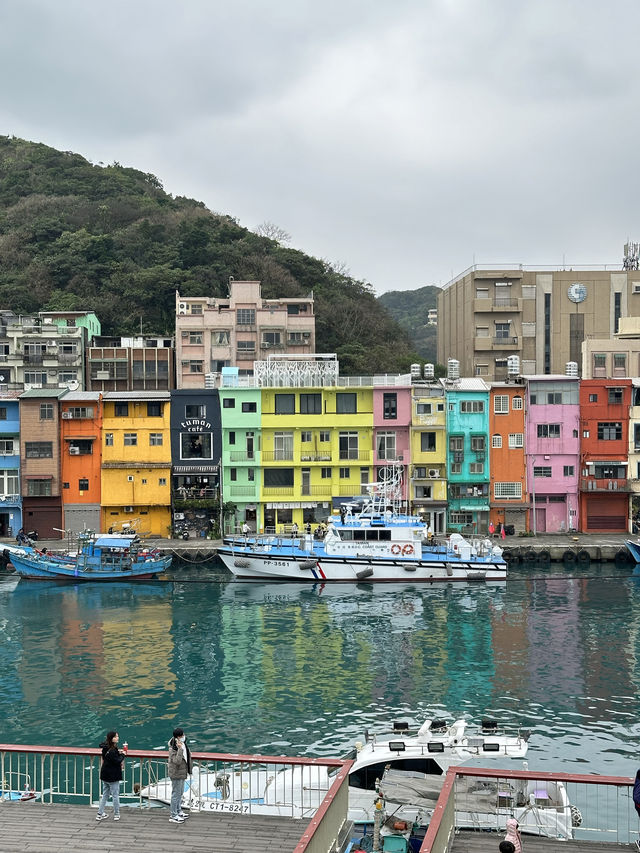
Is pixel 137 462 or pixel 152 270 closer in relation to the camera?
pixel 137 462

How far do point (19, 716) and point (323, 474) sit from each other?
117ft

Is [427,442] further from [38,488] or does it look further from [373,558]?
[38,488]

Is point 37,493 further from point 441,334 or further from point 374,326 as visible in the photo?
point 441,334

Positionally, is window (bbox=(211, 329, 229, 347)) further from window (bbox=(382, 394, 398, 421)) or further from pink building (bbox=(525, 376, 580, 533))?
pink building (bbox=(525, 376, 580, 533))

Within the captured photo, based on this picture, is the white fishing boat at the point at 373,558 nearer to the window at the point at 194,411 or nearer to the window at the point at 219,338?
the window at the point at 194,411

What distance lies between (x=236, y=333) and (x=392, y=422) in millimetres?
16422

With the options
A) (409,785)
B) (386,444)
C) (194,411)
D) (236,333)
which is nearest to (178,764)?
(409,785)

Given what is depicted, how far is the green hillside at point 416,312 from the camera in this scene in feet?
438

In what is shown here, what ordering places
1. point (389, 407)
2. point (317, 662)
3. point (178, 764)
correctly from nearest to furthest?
1. point (178, 764)
2. point (317, 662)
3. point (389, 407)

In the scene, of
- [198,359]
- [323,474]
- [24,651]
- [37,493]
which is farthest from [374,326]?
[24,651]

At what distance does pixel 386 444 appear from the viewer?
63.8 m

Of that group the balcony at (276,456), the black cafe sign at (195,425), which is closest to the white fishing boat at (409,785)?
the balcony at (276,456)

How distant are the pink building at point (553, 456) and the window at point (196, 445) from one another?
22145mm

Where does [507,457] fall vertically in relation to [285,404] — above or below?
below
